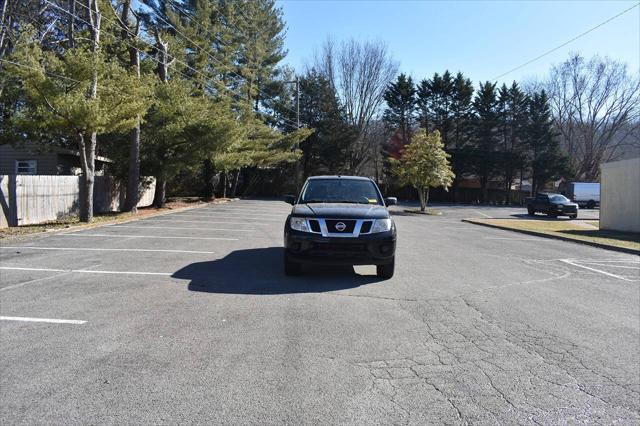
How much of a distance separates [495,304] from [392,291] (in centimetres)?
149

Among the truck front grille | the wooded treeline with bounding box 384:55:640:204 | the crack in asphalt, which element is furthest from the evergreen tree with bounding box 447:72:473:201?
the crack in asphalt

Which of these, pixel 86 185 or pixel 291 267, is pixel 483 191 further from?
pixel 291 267

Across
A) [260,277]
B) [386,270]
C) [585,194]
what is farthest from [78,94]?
[585,194]

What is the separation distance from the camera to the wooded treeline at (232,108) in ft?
55.5

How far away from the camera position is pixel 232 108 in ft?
117

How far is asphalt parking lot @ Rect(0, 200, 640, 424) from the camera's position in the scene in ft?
12.1

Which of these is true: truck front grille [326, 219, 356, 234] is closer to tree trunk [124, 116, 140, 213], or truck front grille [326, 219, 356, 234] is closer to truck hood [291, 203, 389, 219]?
truck hood [291, 203, 389, 219]

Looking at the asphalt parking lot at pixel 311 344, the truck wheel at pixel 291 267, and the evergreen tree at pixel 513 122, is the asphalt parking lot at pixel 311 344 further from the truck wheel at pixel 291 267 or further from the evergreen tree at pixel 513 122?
the evergreen tree at pixel 513 122

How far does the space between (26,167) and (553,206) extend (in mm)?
33336

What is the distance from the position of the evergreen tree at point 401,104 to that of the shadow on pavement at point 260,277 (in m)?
50.4

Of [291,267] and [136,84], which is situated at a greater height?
[136,84]

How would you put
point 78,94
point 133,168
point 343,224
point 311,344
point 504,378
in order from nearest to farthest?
point 504,378
point 311,344
point 343,224
point 78,94
point 133,168

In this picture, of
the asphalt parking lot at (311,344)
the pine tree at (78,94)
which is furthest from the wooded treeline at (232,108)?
the asphalt parking lot at (311,344)

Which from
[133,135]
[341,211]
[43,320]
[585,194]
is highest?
[133,135]
